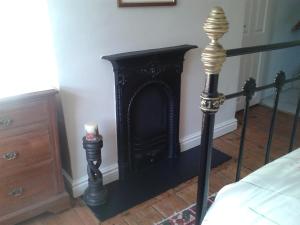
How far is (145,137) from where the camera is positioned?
235 cm

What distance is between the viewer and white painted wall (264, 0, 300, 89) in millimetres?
3631

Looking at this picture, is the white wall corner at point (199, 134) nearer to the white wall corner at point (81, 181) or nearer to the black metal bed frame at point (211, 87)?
the white wall corner at point (81, 181)

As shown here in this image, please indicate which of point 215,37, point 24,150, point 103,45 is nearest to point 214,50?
point 215,37

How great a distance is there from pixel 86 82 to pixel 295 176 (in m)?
1.43

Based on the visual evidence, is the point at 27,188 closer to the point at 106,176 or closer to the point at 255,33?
the point at 106,176

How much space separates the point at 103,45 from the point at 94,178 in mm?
916

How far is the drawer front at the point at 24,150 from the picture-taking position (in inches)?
64.0

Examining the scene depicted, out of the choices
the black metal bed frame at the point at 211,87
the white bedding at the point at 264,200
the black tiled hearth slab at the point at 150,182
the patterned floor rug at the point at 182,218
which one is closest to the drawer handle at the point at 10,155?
the black tiled hearth slab at the point at 150,182

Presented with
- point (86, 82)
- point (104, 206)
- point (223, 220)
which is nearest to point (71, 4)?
point (86, 82)

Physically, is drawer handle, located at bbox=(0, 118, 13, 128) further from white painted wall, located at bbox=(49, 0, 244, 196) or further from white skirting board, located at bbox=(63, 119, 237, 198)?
white skirting board, located at bbox=(63, 119, 237, 198)

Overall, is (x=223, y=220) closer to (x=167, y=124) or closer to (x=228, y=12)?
(x=167, y=124)

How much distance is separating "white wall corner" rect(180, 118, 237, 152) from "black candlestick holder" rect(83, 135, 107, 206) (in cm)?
95

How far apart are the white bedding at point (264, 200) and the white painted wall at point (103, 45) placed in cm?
129

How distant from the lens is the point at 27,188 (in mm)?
1771
